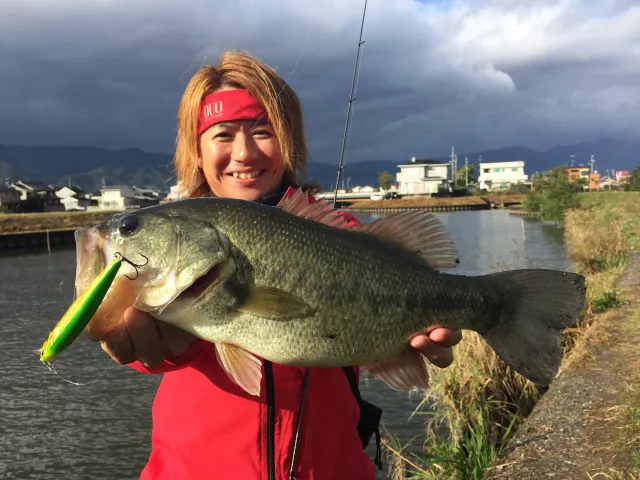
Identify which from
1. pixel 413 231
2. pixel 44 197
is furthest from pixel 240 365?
pixel 44 197

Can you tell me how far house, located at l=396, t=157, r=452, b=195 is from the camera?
378 ft

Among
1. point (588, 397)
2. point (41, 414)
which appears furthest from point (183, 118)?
point (41, 414)

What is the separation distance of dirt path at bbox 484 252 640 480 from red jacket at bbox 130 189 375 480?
2.80 metres

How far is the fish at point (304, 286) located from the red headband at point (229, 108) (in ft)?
2.48

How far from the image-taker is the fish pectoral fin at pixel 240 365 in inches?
85.0

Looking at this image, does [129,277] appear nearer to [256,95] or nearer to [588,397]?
[256,95]

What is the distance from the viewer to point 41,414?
37.5ft

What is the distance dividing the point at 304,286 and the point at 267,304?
181 millimetres

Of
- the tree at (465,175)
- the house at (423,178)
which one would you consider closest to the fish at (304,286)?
the house at (423,178)

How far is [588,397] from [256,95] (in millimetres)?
5332

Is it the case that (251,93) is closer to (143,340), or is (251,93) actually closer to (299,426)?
(143,340)

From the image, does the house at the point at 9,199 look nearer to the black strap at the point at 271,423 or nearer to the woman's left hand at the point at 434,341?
the black strap at the point at 271,423

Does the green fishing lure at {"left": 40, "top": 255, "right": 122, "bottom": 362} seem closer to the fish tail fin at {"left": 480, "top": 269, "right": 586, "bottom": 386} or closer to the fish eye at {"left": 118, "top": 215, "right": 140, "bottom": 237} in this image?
the fish eye at {"left": 118, "top": 215, "right": 140, "bottom": 237}

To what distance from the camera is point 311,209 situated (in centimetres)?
244
